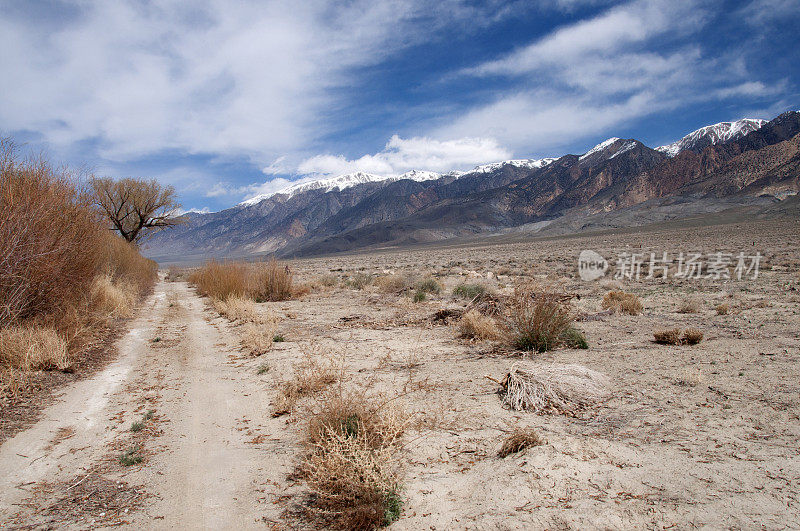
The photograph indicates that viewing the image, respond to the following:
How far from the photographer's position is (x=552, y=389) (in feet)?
15.1

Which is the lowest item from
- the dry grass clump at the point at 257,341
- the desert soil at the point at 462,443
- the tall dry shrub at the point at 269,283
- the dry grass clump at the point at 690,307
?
the dry grass clump at the point at 690,307

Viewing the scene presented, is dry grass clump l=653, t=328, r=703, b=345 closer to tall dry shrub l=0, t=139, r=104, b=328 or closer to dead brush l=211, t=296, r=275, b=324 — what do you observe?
dead brush l=211, t=296, r=275, b=324

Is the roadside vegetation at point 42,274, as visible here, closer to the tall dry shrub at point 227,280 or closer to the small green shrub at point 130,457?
the small green shrub at point 130,457

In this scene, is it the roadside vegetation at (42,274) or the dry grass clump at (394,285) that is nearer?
the roadside vegetation at (42,274)

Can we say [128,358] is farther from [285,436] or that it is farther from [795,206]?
[795,206]

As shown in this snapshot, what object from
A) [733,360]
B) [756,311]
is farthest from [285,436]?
[756,311]

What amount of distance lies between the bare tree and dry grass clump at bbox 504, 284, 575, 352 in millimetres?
32242

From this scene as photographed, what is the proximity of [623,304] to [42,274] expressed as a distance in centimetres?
1157

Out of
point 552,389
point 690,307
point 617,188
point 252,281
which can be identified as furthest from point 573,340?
point 617,188

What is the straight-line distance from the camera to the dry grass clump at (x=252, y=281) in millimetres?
14742

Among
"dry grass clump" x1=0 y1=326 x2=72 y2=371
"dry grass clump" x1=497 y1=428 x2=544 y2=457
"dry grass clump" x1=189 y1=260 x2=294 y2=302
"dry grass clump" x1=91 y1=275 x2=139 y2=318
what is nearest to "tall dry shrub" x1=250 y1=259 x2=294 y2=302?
"dry grass clump" x1=189 y1=260 x2=294 y2=302

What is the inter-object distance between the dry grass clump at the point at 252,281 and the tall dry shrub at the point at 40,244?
5.58 m

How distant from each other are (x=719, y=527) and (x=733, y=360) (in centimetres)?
383

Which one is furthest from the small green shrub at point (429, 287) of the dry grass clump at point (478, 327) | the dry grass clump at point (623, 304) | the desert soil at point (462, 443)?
the desert soil at point (462, 443)
